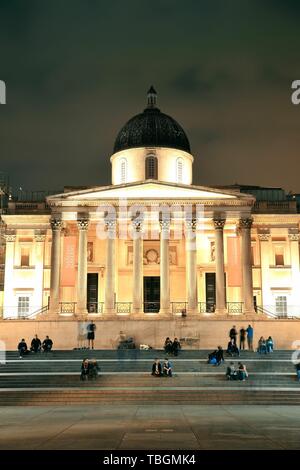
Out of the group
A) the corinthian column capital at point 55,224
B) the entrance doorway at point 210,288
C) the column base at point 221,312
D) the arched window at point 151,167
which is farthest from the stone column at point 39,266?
the column base at point 221,312

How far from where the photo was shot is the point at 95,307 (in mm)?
44031

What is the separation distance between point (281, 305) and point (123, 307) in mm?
12298

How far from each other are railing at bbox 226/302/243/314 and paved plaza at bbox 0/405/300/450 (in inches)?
795

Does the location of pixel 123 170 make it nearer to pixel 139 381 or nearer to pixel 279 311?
pixel 279 311

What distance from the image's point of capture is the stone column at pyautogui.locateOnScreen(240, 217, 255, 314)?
40.2m

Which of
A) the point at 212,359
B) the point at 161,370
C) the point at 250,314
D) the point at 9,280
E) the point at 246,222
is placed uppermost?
the point at 246,222

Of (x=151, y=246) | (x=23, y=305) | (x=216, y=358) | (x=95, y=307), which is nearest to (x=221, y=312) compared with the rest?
(x=151, y=246)

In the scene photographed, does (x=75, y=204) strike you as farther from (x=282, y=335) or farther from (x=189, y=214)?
(x=282, y=335)

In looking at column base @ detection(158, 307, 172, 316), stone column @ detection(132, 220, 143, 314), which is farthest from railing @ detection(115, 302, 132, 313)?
column base @ detection(158, 307, 172, 316)

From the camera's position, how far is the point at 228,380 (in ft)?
86.0

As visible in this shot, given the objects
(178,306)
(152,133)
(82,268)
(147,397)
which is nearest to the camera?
(147,397)

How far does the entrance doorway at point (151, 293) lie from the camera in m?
44.1
